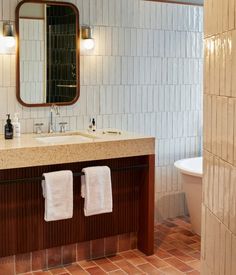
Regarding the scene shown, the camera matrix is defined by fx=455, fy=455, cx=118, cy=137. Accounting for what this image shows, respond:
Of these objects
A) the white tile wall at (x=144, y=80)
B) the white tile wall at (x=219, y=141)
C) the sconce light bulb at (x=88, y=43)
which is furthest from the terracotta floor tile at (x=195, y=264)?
the white tile wall at (x=219, y=141)

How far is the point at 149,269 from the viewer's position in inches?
143

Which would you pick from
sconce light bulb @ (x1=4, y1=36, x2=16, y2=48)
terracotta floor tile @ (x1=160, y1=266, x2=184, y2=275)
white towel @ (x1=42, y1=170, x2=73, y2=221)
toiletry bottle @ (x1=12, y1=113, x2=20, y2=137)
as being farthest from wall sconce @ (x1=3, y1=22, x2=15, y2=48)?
terracotta floor tile @ (x1=160, y1=266, x2=184, y2=275)

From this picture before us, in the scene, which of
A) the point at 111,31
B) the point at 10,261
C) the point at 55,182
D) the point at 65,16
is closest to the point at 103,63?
the point at 111,31

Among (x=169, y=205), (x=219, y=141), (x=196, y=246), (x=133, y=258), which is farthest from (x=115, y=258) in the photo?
(x=219, y=141)

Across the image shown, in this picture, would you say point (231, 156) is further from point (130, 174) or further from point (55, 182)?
point (130, 174)

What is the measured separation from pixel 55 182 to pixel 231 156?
87.3 inches

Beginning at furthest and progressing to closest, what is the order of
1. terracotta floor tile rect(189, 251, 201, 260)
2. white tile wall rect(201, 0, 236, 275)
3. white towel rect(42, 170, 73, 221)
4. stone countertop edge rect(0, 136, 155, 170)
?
terracotta floor tile rect(189, 251, 201, 260)
white towel rect(42, 170, 73, 221)
stone countertop edge rect(0, 136, 155, 170)
white tile wall rect(201, 0, 236, 275)

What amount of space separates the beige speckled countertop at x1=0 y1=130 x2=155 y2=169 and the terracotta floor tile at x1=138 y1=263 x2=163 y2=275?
905 mm

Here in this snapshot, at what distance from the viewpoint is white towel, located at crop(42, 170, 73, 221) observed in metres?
3.32

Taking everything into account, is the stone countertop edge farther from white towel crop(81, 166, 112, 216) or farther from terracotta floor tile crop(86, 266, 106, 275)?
terracotta floor tile crop(86, 266, 106, 275)

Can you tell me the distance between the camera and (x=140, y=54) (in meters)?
4.45

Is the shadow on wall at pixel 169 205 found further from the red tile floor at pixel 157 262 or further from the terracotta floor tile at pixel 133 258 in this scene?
the terracotta floor tile at pixel 133 258

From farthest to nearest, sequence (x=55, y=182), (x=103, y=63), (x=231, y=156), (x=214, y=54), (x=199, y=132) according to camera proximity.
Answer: (x=199, y=132) → (x=103, y=63) → (x=55, y=182) → (x=214, y=54) → (x=231, y=156)

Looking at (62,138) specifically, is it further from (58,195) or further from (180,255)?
(180,255)
